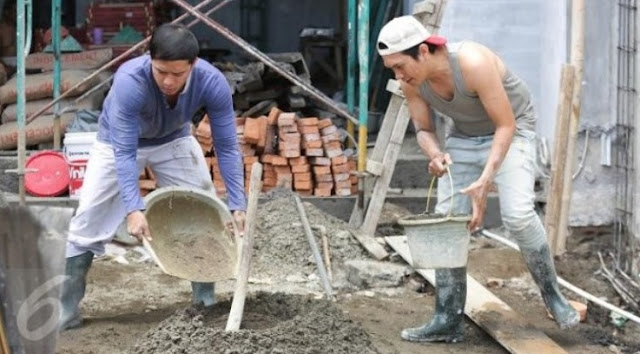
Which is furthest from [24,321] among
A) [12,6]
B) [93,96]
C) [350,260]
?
[12,6]

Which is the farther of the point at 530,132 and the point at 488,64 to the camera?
the point at 530,132

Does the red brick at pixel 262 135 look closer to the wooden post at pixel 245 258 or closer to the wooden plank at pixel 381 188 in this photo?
the wooden plank at pixel 381 188

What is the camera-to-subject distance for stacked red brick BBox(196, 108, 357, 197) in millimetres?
8727

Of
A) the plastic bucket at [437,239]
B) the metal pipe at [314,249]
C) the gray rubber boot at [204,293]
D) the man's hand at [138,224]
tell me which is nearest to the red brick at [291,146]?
the metal pipe at [314,249]

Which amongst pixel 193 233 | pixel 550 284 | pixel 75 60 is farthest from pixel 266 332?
pixel 75 60

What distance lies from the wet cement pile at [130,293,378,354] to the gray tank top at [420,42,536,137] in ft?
3.70

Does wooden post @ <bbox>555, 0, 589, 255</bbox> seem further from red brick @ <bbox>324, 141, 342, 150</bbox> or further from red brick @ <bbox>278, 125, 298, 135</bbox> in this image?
red brick @ <bbox>278, 125, 298, 135</bbox>

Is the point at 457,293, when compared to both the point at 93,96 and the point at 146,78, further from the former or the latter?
the point at 93,96

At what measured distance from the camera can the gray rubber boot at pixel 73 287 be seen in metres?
5.88

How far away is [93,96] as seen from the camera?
9688mm

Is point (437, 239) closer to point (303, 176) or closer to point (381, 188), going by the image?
point (381, 188)

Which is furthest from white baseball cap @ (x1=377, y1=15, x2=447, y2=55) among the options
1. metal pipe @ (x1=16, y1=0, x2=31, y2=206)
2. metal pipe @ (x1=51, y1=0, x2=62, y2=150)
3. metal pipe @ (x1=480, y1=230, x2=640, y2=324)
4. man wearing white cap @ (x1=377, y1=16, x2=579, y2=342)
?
metal pipe @ (x1=51, y1=0, x2=62, y2=150)

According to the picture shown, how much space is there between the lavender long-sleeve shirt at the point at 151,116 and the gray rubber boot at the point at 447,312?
43.8 inches

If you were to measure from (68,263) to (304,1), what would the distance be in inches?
327
